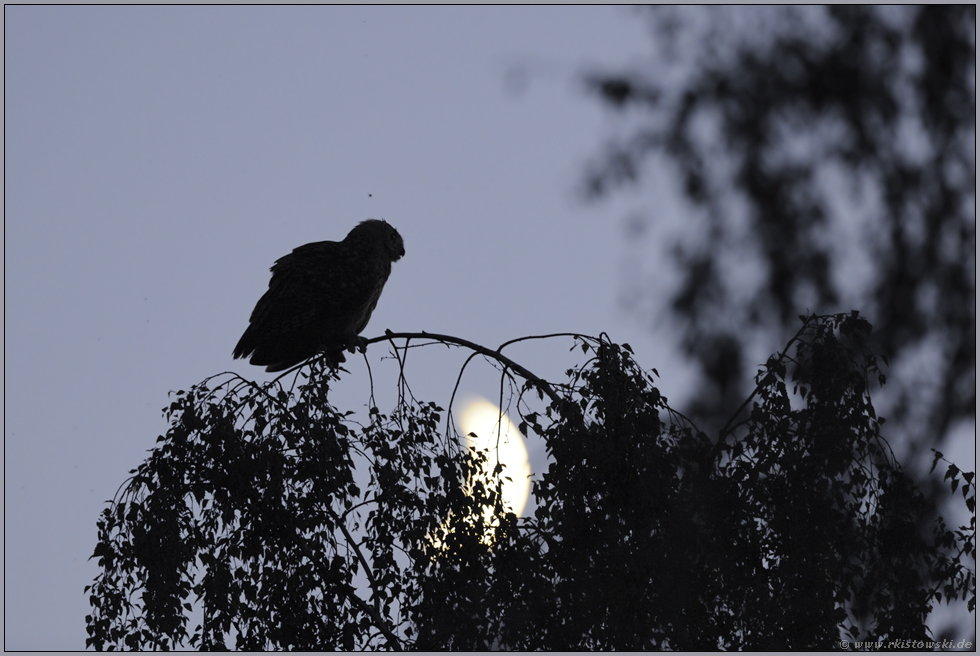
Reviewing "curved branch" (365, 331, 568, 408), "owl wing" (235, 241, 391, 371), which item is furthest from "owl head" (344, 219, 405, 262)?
"curved branch" (365, 331, 568, 408)

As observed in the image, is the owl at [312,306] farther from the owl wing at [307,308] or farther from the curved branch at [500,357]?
the curved branch at [500,357]

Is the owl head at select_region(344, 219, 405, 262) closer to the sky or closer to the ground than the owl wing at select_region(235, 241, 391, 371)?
closer to the sky

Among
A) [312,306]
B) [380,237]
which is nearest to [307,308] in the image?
[312,306]

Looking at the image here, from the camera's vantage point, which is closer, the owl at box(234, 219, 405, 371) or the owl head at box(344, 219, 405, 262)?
the owl at box(234, 219, 405, 371)

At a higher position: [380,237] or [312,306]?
[380,237]

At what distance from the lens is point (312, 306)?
6320 millimetres

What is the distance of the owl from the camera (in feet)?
20.8

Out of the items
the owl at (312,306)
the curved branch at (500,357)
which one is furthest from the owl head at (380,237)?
the curved branch at (500,357)

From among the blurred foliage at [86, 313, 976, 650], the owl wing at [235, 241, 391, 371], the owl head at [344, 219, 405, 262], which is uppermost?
the owl head at [344, 219, 405, 262]

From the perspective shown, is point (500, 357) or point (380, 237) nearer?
point (500, 357)

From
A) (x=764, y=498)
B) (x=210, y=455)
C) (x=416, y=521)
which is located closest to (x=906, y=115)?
(x=764, y=498)

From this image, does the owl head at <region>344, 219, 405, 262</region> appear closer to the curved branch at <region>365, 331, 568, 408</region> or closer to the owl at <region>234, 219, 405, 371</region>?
the owl at <region>234, 219, 405, 371</region>

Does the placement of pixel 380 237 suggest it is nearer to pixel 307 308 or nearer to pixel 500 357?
pixel 307 308

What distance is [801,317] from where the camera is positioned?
3996 millimetres
